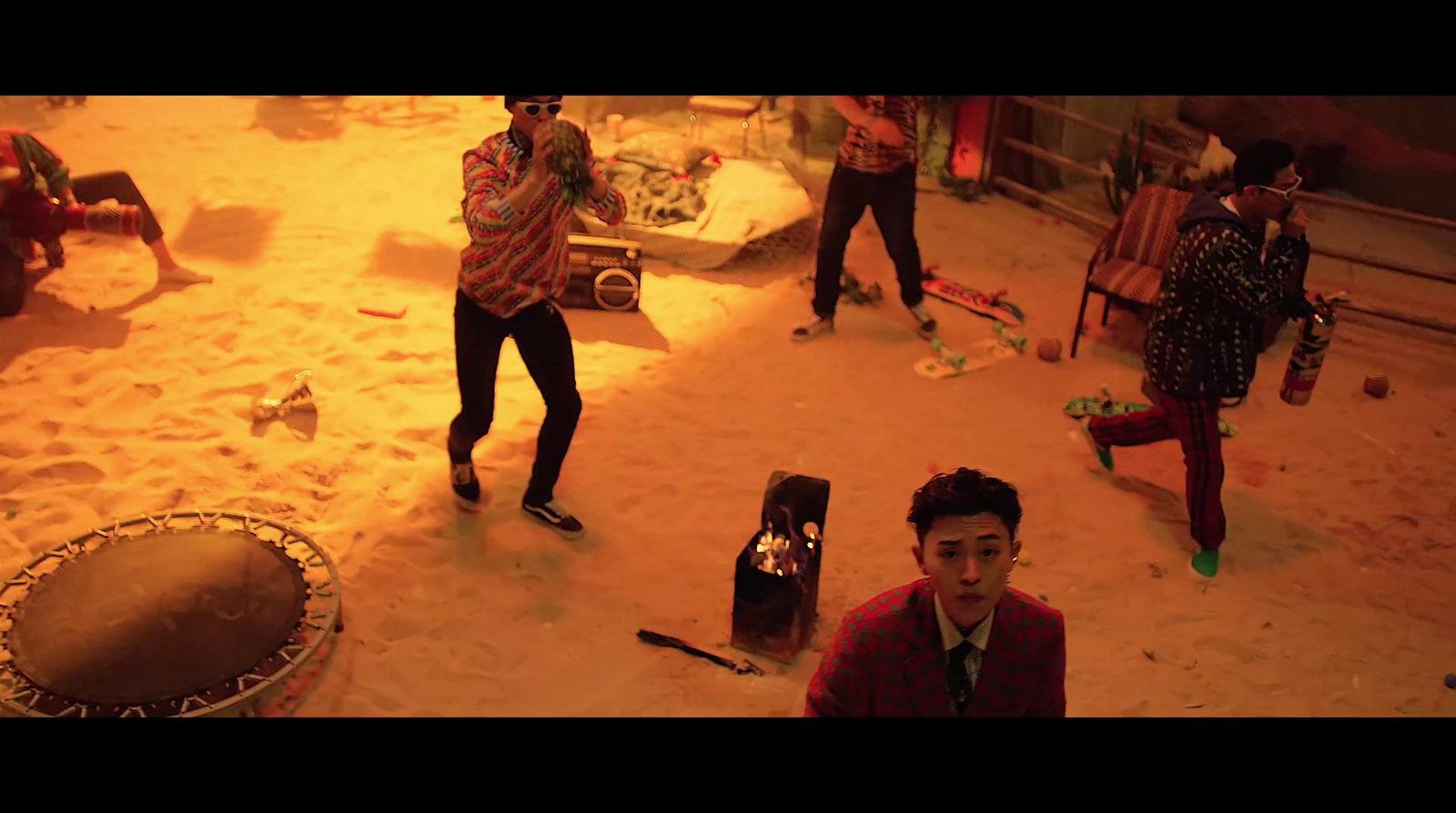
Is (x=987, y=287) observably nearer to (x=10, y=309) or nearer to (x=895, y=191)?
(x=895, y=191)

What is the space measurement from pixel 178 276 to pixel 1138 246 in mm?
5661

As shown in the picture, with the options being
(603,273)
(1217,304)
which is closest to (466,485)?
(603,273)

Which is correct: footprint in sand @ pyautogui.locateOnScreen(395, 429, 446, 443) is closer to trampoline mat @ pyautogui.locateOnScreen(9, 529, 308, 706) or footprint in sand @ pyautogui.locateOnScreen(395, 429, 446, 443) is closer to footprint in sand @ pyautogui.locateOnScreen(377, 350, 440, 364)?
footprint in sand @ pyautogui.locateOnScreen(377, 350, 440, 364)

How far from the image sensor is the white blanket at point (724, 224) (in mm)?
7371

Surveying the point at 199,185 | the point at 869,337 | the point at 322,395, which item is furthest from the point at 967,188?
the point at 199,185

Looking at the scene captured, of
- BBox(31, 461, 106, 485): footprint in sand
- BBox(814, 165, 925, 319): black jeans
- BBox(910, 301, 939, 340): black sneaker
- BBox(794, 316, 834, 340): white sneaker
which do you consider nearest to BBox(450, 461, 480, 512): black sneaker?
BBox(31, 461, 106, 485): footprint in sand

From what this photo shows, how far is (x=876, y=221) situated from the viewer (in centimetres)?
634

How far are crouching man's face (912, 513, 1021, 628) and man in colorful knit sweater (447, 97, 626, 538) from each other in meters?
2.17

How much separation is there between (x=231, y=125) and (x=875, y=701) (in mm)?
8577

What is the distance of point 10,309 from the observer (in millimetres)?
6293

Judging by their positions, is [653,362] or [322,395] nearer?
[322,395]

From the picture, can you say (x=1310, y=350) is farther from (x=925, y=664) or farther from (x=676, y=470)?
(x=925, y=664)

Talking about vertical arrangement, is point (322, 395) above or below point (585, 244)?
below

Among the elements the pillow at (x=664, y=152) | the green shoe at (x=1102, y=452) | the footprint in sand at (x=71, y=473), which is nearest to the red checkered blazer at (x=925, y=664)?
the green shoe at (x=1102, y=452)
